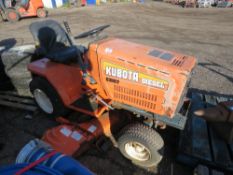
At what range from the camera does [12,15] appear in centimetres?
1146

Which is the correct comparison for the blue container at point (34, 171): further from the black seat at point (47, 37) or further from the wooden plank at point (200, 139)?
the black seat at point (47, 37)

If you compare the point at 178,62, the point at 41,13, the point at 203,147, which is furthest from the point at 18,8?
the point at 203,147

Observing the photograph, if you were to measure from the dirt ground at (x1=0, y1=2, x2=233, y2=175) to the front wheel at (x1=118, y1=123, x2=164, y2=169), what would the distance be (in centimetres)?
14

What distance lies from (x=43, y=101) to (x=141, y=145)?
202cm

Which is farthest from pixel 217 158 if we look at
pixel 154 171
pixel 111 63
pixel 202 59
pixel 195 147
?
pixel 202 59

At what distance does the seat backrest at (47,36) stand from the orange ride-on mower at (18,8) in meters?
8.72

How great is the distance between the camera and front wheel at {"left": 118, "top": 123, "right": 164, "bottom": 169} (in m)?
2.76

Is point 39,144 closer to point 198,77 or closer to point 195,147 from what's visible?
point 195,147

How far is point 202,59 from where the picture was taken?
673 cm

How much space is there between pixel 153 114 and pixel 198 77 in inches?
125

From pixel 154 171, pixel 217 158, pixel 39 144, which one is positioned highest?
pixel 39 144

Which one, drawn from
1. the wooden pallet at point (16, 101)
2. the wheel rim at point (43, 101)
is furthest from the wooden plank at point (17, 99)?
the wheel rim at point (43, 101)

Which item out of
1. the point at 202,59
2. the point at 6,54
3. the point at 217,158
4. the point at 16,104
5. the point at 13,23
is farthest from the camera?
the point at 13,23

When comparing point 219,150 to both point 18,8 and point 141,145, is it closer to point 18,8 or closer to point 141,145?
point 141,145
